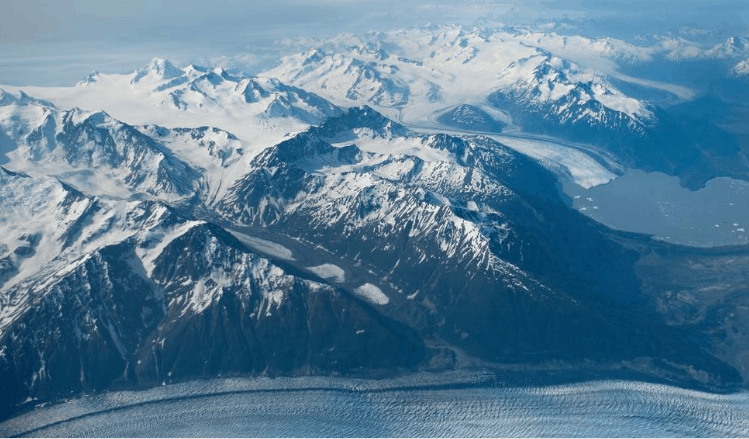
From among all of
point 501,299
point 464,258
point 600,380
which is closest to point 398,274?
point 464,258

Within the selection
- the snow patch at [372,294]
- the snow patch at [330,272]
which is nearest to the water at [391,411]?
the snow patch at [372,294]

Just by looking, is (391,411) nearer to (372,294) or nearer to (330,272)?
(372,294)

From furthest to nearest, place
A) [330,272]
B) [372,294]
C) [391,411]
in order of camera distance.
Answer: [330,272], [372,294], [391,411]

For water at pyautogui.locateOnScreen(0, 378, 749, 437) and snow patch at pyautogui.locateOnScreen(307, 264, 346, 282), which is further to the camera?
snow patch at pyautogui.locateOnScreen(307, 264, 346, 282)

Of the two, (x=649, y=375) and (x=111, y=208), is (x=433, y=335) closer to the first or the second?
(x=649, y=375)

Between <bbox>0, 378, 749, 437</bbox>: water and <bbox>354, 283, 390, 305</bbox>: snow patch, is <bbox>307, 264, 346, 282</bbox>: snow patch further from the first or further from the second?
<bbox>0, 378, 749, 437</bbox>: water

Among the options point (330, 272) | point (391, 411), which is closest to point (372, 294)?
point (330, 272)

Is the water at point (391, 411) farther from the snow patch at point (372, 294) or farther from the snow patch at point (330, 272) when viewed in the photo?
the snow patch at point (330, 272)

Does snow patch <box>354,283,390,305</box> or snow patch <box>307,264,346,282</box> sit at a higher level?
snow patch <box>307,264,346,282</box>

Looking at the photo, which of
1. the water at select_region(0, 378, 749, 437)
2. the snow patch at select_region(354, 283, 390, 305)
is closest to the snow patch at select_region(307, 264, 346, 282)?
the snow patch at select_region(354, 283, 390, 305)
